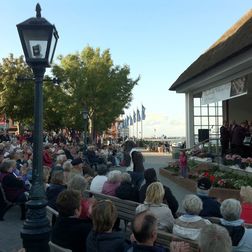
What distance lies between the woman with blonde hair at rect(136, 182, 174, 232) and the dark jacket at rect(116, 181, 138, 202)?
76.8 inches

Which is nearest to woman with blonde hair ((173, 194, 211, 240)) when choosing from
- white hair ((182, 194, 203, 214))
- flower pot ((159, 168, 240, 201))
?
white hair ((182, 194, 203, 214))

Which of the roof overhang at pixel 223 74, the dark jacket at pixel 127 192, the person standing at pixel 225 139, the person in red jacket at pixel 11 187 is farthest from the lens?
the person standing at pixel 225 139

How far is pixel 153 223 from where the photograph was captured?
159 inches

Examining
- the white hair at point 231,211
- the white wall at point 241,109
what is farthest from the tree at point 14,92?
the white hair at point 231,211

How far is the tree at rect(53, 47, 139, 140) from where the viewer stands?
3909 cm

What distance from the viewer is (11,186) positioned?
32.7 feet

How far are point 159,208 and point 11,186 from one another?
190 inches

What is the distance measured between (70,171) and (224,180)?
17.5ft

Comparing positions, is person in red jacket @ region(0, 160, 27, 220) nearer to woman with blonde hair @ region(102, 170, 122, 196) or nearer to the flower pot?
woman with blonde hair @ region(102, 170, 122, 196)

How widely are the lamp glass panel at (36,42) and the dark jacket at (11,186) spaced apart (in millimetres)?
4811

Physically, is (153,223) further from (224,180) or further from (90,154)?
(90,154)

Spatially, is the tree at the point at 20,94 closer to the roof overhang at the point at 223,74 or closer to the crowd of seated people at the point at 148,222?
the roof overhang at the point at 223,74

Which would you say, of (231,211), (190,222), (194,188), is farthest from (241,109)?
(190,222)

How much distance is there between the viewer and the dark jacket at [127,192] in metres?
8.16
